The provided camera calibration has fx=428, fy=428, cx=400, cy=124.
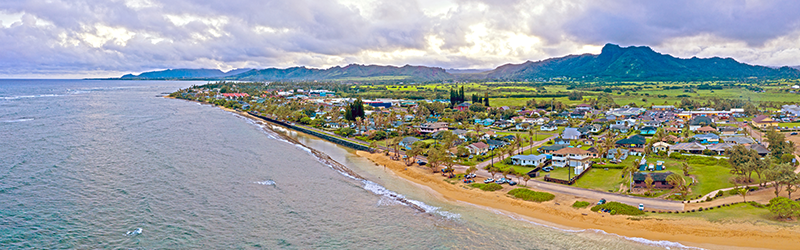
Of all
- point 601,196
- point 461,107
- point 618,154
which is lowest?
point 601,196

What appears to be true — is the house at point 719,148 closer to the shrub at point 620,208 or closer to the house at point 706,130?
the house at point 706,130

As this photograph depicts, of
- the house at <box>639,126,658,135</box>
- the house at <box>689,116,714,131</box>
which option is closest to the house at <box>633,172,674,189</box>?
the house at <box>639,126,658,135</box>

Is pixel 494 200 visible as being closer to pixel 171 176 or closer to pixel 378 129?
pixel 171 176

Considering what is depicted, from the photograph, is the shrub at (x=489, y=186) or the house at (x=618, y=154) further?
the house at (x=618, y=154)

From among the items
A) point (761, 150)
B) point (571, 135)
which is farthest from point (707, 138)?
point (571, 135)

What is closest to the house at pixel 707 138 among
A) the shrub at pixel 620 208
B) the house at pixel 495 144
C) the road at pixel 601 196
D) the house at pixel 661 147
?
the house at pixel 661 147

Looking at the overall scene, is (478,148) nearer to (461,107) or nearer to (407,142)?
(407,142)

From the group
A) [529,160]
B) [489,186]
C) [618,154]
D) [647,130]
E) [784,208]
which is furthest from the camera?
[647,130]
